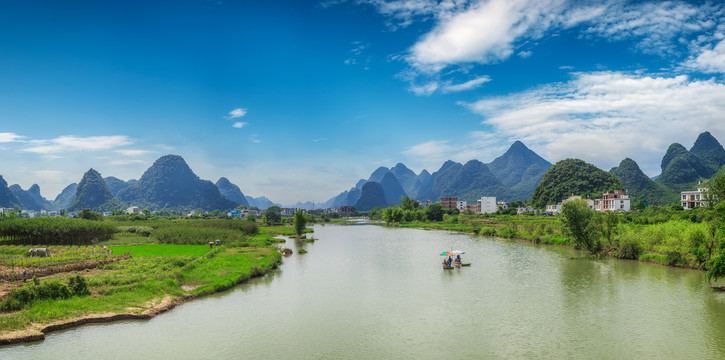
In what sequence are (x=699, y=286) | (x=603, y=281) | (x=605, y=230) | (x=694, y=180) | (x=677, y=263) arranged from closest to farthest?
(x=699, y=286)
(x=603, y=281)
(x=677, y=263)
(x=605, y=230)
(x=694, y=180)

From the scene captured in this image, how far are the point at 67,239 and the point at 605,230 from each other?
53215mm

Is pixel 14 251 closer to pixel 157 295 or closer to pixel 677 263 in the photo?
pixel 157 295

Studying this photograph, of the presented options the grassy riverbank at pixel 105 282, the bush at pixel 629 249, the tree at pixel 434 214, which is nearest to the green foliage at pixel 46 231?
the grassy riverbank at pixel 105 282

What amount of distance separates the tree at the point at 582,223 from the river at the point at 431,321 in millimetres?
8159

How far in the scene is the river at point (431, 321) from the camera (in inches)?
570

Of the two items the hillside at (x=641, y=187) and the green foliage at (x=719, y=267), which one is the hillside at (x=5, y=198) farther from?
the hillside at (x=641, y=187)

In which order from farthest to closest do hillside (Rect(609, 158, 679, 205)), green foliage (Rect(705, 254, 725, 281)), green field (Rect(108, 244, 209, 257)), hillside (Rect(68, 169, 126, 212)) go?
hillside (Rect(68, 169, 126, 212)) → hillside (Rect(609, 158, 679, 205)) → green field (Rect(108, 244, 209, 257)) → green foliage (Rect(705, 254, 725, 281))

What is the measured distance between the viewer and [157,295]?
20.7 metres

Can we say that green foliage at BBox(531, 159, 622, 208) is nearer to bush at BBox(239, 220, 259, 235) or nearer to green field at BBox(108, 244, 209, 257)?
bush at BBox(239, 220, 259, 235)

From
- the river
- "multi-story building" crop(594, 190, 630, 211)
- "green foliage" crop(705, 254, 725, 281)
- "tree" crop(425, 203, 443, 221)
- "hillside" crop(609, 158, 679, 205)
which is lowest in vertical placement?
the river

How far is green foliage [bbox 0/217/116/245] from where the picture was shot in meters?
39.6

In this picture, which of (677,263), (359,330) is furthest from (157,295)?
(677,263)

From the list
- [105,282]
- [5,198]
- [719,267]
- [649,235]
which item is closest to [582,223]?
[649,235]

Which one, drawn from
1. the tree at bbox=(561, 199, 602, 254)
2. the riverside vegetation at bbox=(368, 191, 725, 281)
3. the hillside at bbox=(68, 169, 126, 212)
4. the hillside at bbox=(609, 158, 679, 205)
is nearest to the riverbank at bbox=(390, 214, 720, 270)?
the riverside vegetation at bbox=(368, 191, 725, 281)
